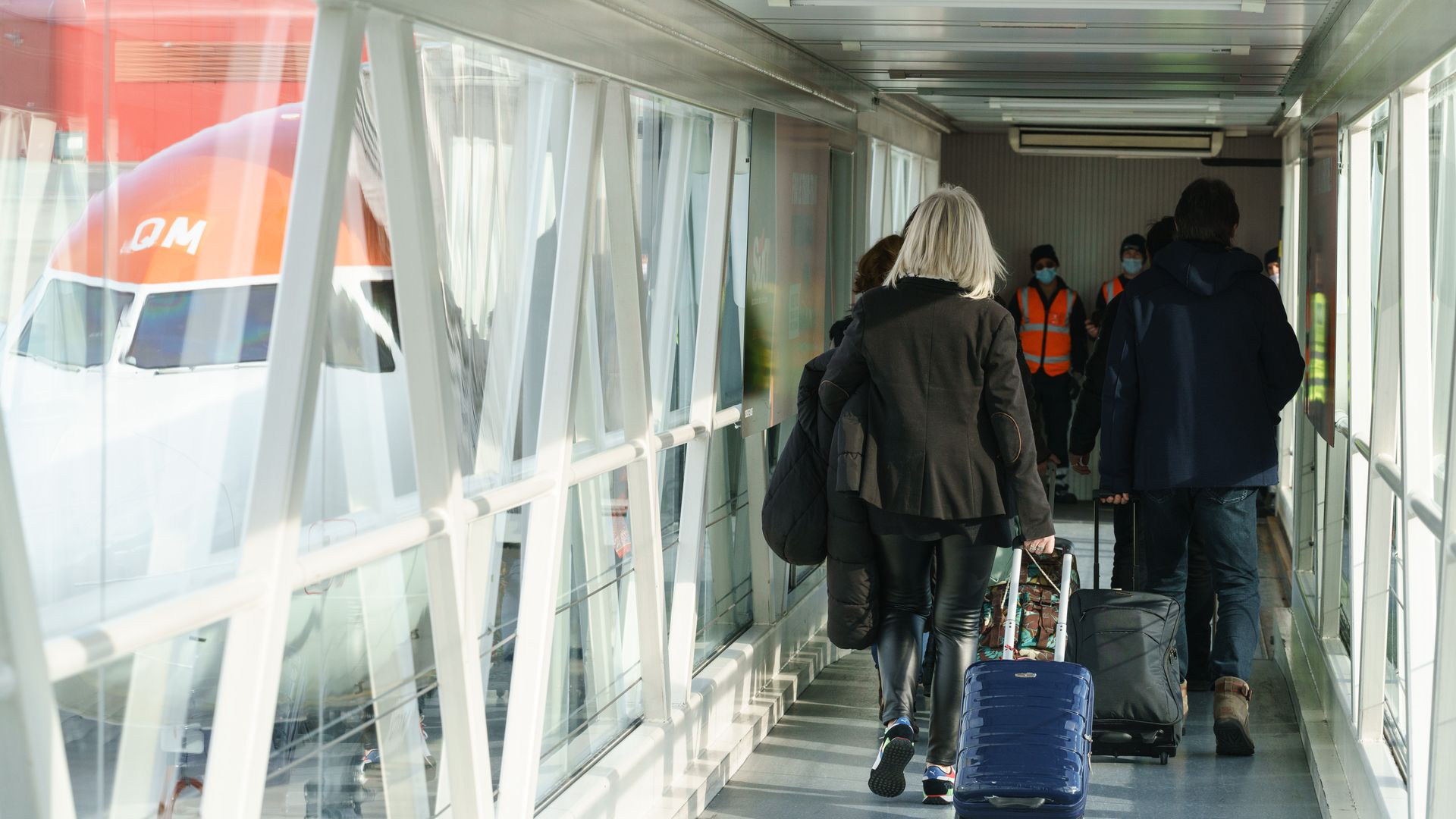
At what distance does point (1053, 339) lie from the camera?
34.6ft

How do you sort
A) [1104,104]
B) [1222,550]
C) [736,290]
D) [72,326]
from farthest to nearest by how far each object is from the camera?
[1104,104]
[736,290]
[1222,550]
[72,326]

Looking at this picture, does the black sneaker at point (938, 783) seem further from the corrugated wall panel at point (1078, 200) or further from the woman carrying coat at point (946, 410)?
the corrugated wall panel at point (1078, 200)

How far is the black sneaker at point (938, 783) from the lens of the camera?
177 inches

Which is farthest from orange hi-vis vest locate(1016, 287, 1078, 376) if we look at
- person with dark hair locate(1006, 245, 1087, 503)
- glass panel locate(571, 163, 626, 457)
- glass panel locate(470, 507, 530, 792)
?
glass panel locate(470, 507, 530, 792)

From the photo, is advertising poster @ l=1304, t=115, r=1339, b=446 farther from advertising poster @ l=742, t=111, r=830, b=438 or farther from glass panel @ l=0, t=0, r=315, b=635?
glass panel @ l=0, t=0, r=315, b=635

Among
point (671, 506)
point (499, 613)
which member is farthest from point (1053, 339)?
point (499, 613)

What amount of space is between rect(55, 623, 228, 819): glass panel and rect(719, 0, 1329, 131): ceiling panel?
293cm

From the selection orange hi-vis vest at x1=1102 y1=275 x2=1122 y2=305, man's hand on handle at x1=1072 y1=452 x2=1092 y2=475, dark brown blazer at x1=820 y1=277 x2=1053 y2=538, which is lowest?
man's hand on handle at x1=1072 y1=452 x2=1092 y2=475

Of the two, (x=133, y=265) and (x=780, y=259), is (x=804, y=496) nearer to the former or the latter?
(x=780, y=259)

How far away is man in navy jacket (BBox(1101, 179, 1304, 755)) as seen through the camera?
4.89 meters

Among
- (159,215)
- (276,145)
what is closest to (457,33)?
(276,145)

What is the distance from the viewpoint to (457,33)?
9.13ft

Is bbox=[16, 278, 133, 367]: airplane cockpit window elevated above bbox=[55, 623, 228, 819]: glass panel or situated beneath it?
elevated above

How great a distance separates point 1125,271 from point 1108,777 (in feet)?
21.8
